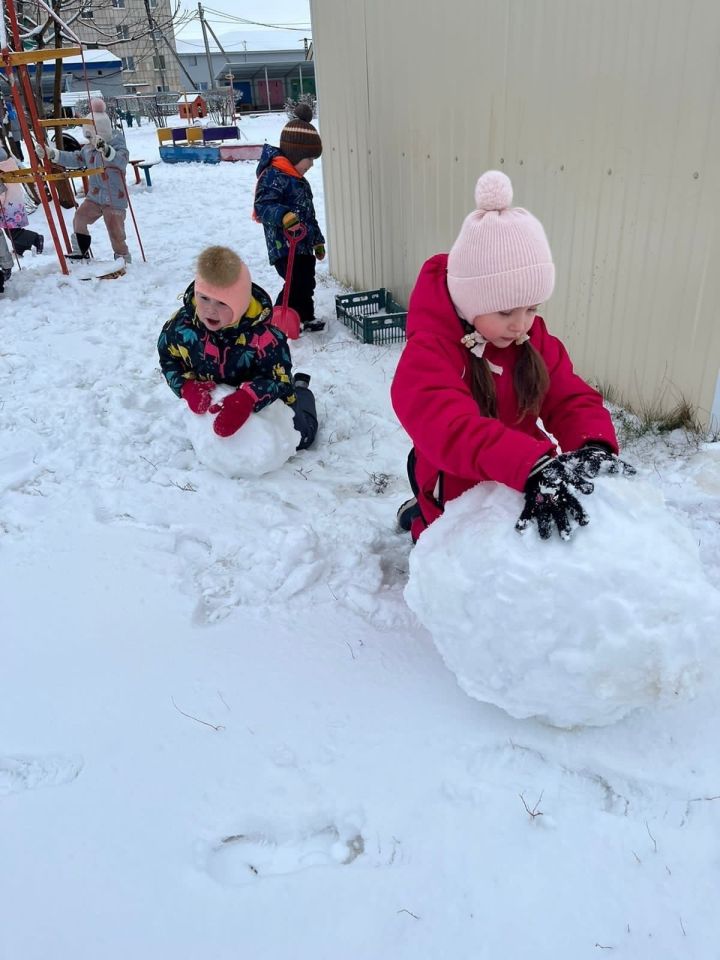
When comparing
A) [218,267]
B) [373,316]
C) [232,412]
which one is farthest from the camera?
[373,316]

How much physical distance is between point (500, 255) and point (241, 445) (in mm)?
1919

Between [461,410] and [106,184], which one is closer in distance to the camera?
[461,410]

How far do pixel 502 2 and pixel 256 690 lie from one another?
13.7 ft

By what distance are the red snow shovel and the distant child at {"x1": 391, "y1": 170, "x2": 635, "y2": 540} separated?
3341 mm

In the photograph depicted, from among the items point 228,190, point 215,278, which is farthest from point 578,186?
point 228,190

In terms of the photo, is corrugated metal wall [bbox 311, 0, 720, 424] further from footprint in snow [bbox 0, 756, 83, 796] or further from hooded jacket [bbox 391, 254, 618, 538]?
footprint in snow [bbox 0, 756, 83, 796]

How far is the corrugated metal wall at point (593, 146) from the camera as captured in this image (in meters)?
3.23

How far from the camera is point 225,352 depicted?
3.65 m

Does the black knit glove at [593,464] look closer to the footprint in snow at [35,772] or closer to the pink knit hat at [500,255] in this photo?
the pink knit hat at [500,255]

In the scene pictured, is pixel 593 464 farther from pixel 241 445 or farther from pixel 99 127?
pixel 99 127

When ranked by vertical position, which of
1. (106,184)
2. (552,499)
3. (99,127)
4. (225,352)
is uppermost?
(99,127)

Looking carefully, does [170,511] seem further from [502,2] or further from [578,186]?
[502,2]

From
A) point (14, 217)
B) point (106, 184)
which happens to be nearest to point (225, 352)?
point (106, 184)

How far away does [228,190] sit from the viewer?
1260 centimetres
